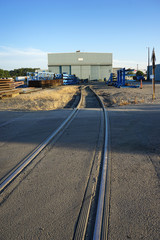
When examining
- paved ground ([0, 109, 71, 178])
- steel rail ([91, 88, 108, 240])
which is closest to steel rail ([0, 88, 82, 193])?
paved ground ([0, 109, 71, 178])

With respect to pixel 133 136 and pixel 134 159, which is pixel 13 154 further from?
pixel 133 136

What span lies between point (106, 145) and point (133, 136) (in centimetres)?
112

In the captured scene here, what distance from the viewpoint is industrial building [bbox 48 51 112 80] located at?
251 feet

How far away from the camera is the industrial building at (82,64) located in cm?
7656

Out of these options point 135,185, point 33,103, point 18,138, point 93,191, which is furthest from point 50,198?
point 33,103

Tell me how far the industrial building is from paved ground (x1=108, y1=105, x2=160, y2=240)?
7235cm

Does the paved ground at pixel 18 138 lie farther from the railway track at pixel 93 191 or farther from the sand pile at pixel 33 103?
the sand pile at pixel 33 103

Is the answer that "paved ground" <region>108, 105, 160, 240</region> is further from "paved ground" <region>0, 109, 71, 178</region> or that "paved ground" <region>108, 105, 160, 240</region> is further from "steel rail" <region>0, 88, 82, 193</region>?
"paved ground" <region>0, 109, 71, 178</region>

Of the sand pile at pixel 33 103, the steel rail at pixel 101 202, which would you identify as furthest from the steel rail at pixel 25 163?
the sand pile at pixel 33 103

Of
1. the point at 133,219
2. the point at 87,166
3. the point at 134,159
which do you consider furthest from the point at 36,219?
the point at 134,159

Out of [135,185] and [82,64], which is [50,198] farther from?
[82,64]

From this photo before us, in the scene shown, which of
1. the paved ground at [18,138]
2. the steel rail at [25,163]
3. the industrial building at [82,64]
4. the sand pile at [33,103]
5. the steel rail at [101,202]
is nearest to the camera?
the steel rail at [101,202]

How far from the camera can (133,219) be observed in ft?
8.30

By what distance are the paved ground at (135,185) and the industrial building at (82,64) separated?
72.4 m
